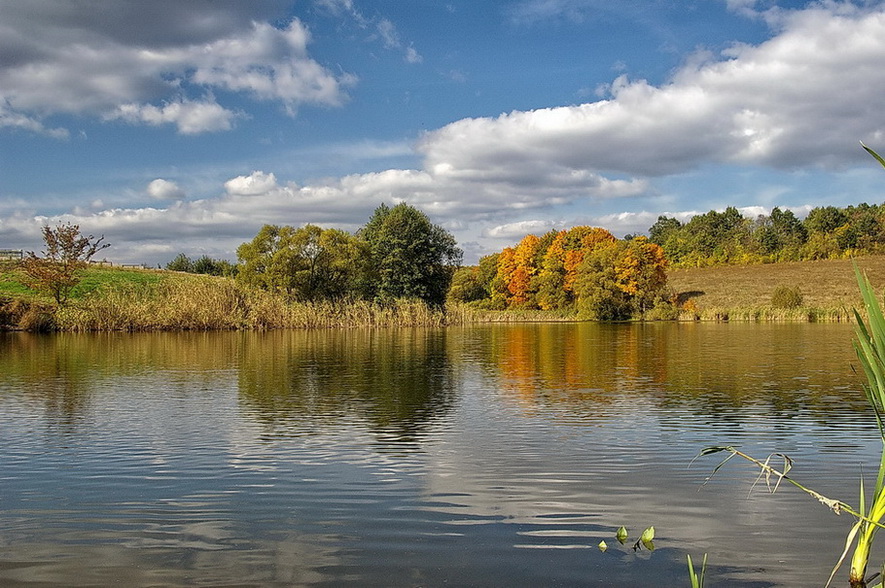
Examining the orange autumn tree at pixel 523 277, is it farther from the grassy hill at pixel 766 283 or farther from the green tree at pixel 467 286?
the grassy hill at pixel 766 283

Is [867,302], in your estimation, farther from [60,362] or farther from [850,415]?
[60,362]

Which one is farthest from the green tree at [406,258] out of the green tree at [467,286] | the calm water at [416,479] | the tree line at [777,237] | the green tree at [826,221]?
the green tree at [826,221]

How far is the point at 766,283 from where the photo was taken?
83.2m

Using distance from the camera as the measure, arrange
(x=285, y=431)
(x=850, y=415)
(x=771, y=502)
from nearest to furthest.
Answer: (x=771, y=502), (x=285, y=431), (x=850, y=415)

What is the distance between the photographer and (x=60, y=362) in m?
23.2

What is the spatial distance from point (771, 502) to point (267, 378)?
46.1 ft

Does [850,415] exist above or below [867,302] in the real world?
below

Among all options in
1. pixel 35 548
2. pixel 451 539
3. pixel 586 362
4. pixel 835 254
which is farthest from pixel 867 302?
pixel 835 254

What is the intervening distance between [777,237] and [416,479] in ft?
377

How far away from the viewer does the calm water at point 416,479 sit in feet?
17.6

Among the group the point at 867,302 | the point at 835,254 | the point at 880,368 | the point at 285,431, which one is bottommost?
the point at 285,431

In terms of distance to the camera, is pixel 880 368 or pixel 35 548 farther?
pixel 35 548

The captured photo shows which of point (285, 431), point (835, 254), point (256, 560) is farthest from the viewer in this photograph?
point (835, 254)

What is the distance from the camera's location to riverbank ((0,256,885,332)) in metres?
44.9
